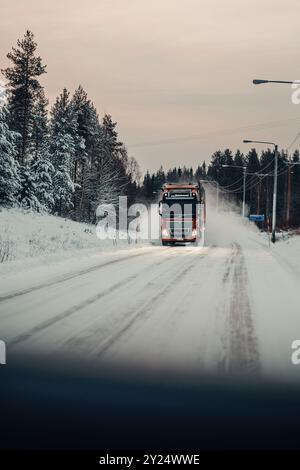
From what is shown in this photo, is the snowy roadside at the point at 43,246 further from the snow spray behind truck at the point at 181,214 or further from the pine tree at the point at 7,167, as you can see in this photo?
the snow spray behind truck at the point at 181,214

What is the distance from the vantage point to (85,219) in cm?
5962

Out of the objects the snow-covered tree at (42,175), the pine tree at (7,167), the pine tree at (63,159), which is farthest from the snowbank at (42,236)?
the pine tree at (63,159)

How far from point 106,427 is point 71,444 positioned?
358 millimetres

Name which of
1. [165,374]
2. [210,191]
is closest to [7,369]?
[165,374]

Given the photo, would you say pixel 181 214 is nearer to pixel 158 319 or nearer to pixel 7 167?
pixel 7 167

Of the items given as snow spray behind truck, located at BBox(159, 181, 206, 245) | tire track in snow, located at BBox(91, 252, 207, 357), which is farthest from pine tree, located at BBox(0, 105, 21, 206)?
tire track in snow, located at BBox(91, 252, 207, 357)

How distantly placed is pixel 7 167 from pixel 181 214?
11012 mm

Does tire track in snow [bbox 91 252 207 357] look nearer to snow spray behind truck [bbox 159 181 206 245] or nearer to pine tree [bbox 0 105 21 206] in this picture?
snow spray behind truck [bbox 159 181 206 245]

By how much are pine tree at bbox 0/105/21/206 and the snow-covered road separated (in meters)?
17.9

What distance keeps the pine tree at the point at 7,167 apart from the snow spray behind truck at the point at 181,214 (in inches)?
372

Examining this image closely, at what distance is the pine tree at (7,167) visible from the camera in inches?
1180

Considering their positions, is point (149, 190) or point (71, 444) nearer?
point (71, 444)

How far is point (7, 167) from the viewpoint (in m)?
29.9

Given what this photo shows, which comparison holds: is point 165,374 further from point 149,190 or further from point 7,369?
point 149,190
